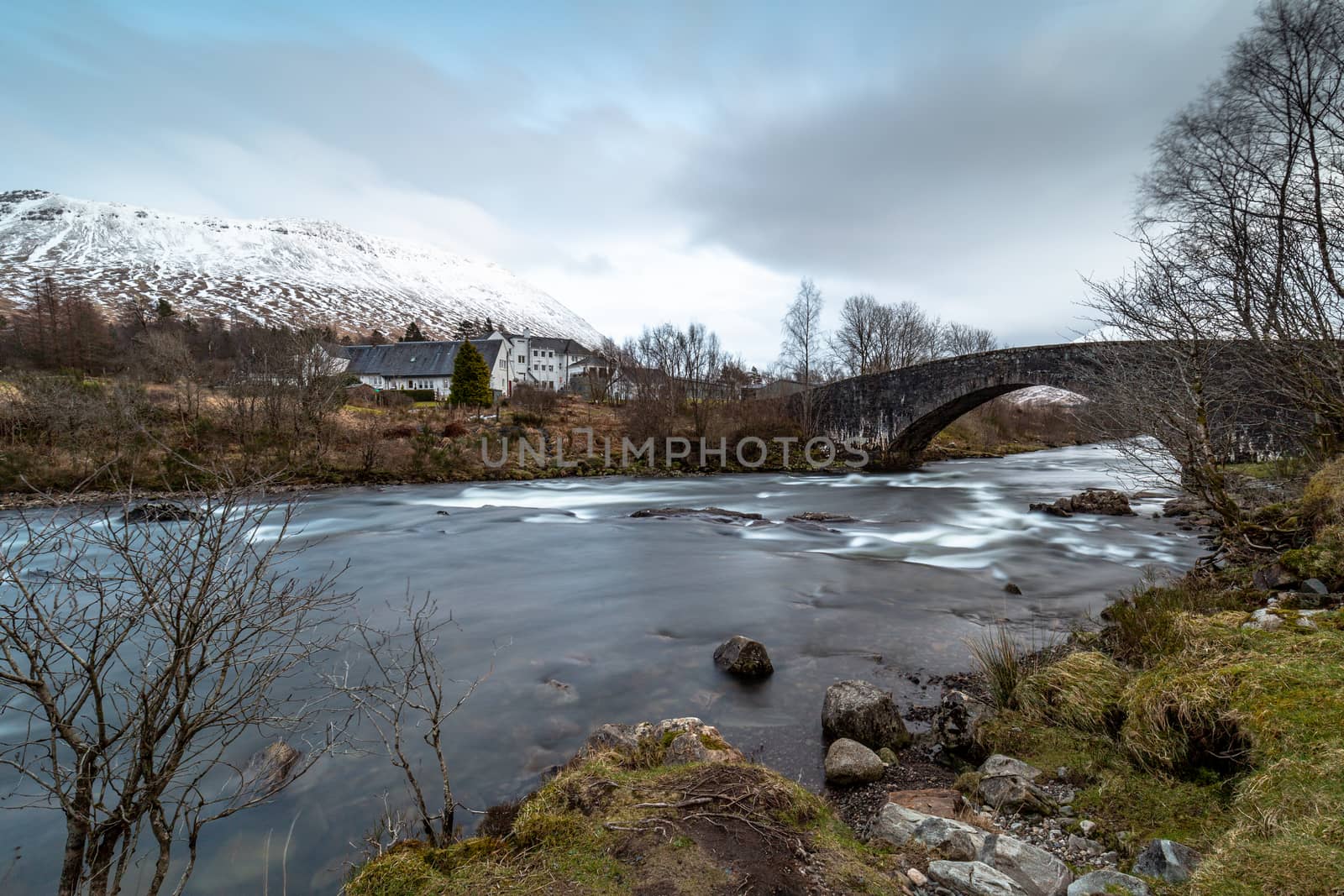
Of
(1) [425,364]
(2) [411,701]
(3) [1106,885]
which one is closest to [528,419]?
(1) [425,364]

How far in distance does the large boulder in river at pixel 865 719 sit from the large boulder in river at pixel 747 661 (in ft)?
5.28

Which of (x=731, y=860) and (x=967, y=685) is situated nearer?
(x=731, y=860)

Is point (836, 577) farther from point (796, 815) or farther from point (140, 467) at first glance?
point (140, 467)

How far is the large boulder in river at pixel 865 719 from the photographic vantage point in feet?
18.1

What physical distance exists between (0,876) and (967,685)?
28.0ft

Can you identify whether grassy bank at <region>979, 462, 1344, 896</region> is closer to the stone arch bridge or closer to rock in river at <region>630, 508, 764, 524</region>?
rock in river at <region>630, 508, 764, 524</region>

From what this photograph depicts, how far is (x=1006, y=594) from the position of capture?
11.0 m

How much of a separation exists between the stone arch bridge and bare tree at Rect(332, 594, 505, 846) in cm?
2264

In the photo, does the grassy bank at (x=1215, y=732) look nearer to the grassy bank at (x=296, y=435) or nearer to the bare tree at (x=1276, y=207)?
the bare tree at (x=1276, y=207)

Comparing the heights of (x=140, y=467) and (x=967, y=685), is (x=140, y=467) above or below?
above

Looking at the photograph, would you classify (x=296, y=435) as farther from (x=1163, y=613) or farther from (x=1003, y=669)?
(x=1163, y=613)

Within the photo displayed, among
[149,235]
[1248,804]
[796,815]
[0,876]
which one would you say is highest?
[149,235]

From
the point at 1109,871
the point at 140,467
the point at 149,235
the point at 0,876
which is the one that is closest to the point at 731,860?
the point at 1109,871

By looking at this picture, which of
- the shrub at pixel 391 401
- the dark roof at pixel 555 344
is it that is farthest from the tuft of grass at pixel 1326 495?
the dark roof at pixel 555 344
